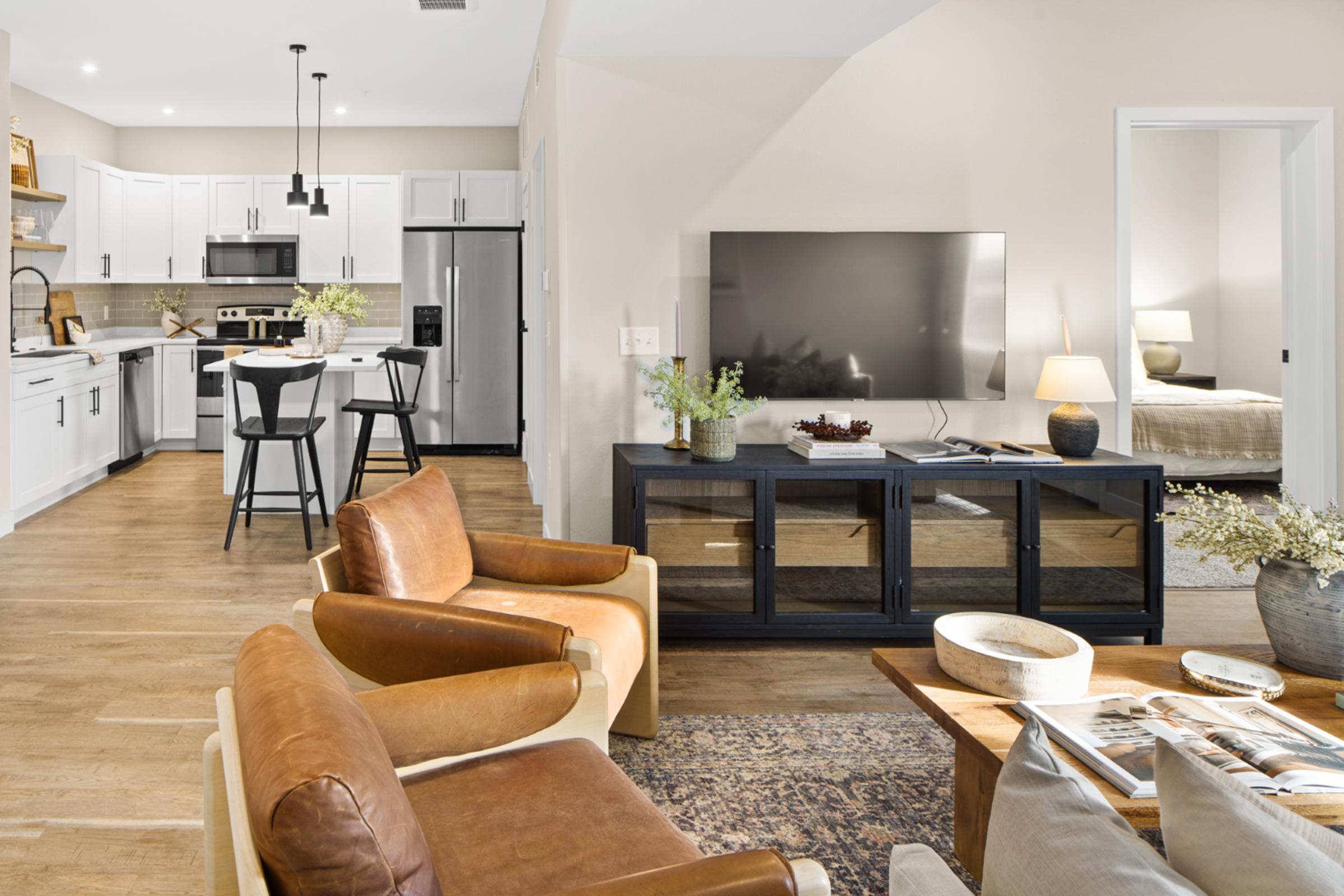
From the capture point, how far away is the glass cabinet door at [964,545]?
11.1 ft

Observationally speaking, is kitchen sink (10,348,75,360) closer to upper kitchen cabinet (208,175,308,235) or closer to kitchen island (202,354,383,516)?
kitchen island (202,354,383,516)

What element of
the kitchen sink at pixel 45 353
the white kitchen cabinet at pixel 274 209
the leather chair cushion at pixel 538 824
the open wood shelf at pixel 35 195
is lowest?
the leather chair cushion at pixel 538 824

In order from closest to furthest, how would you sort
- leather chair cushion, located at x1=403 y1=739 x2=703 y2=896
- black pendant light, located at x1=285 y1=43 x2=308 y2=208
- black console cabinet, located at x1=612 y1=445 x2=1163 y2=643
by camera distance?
leather chair cushion, located at x1=403 y1=739 x2=703 y2=896 → black console cabinet, located at x1=612 y1=445 x2=1163 y2=643 → black pendant light, located at x1=285 y1=43 x2=308 y2=208

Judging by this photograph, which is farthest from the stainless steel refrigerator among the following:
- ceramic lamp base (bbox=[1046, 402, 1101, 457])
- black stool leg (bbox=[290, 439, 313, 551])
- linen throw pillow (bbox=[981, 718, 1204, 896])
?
linen throw pillow (bbox=[981, 718, 1204, 896])

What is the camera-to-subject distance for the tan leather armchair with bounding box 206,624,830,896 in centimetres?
96

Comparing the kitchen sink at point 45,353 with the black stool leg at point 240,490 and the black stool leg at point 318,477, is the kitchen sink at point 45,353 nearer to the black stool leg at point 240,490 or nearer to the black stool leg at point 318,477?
the black stool leg at point 240,490

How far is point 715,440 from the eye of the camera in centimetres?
336

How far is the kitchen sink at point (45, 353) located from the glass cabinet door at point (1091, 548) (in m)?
5.49

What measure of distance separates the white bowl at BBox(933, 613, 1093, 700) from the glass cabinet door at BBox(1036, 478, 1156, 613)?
142 centimetres

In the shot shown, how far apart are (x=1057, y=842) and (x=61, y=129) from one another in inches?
329

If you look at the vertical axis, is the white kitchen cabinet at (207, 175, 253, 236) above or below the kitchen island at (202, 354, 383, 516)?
above

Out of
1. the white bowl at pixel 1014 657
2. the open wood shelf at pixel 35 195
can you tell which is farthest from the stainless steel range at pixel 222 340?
the white bowl at pixel 1014 657

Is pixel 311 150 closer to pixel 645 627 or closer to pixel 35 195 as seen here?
pixel 35 195

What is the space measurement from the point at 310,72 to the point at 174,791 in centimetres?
518
